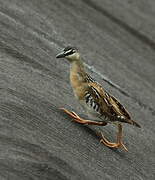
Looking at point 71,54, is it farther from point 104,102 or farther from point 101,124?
point 101,124

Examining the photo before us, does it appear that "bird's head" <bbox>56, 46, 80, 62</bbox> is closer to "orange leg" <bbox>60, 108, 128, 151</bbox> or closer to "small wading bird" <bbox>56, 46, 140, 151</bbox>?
"small wading bird" <bbox>56, 46, 140, 151</bbox>

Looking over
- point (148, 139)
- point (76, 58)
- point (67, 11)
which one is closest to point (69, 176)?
point (76, 58)

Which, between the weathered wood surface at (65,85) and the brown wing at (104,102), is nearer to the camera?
the weathered wood surface at (65,85)

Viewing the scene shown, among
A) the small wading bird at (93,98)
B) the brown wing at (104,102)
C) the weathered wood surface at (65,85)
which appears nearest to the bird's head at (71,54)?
the small wading bird at (93,98)

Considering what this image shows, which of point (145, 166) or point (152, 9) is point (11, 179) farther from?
point (152, 9)

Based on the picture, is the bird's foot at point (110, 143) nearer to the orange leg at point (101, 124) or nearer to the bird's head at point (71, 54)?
the orange leg at point (101, 124)

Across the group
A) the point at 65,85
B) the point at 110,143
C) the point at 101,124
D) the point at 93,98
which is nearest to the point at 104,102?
the point at 93,98

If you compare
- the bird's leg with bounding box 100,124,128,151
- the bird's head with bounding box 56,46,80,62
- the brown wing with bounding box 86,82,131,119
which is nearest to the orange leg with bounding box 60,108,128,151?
the bird's leg with bounding box 100,124,128,151

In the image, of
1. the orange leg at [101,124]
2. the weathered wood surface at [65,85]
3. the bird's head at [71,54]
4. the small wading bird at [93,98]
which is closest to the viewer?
the weathered wood surface at [65,85]

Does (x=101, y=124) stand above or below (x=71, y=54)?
below
